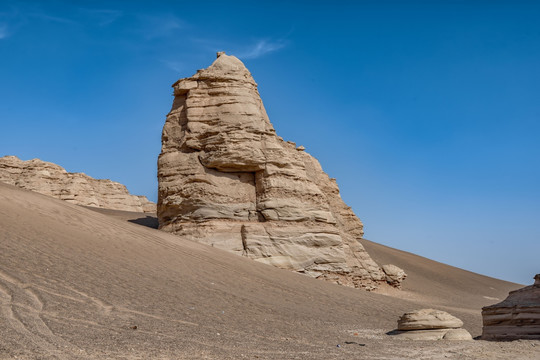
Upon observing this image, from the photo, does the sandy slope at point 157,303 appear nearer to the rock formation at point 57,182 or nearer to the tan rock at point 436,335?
the tan rock at point 436,335

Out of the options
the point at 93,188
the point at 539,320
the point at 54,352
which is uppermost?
the point at 93,188

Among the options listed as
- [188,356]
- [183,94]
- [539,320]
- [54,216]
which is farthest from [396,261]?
[188,356]

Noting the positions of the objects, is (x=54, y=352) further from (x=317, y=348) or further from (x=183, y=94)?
(x=183, y=94)

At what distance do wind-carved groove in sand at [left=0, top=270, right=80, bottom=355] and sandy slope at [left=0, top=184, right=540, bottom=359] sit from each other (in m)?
0.02

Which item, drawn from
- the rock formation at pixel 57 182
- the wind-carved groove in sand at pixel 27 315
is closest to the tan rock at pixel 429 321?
→ the wind-carved groove in sand at pixel 27 315

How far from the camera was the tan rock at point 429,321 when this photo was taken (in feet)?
34.4

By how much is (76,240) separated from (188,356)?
30.0 feet

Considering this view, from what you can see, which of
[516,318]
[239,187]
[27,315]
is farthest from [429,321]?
[239,187]

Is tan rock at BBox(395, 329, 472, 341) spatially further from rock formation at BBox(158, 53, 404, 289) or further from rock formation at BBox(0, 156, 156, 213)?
rock formation at BBox(0, 156, 156, 213)

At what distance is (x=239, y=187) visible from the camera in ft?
67.2

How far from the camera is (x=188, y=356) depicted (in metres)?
6.62

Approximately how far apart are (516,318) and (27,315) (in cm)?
814

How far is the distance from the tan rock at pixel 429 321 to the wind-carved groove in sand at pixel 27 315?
6.82 meters

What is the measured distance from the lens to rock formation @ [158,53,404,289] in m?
19.8
